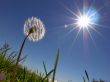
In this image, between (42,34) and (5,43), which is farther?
(5,43)

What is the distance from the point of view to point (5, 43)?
659cm

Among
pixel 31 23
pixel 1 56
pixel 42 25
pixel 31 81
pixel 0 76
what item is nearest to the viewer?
pixel 0 76

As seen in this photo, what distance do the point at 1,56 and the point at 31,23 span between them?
12.4 feet

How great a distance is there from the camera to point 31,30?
2207mm

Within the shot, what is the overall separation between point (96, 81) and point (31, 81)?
50.1 inches

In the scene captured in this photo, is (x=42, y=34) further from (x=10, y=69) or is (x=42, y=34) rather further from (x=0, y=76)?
(x=10, y=69)

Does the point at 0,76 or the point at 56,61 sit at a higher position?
the point at 56,61

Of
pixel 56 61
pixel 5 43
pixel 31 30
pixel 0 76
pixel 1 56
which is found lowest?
pixel 0 76

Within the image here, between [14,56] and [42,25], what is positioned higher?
[14,56]

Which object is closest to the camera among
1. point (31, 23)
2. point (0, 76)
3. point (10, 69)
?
point (0, 76)

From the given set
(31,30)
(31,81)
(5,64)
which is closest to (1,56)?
(5,64)

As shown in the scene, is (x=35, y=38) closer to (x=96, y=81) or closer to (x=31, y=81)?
(x=96, y=81)

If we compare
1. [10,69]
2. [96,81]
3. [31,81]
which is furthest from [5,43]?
[96,81]

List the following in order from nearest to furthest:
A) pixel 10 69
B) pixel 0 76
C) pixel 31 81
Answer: pixel 0 76 → pixel 31 81 → pixel 10 69
